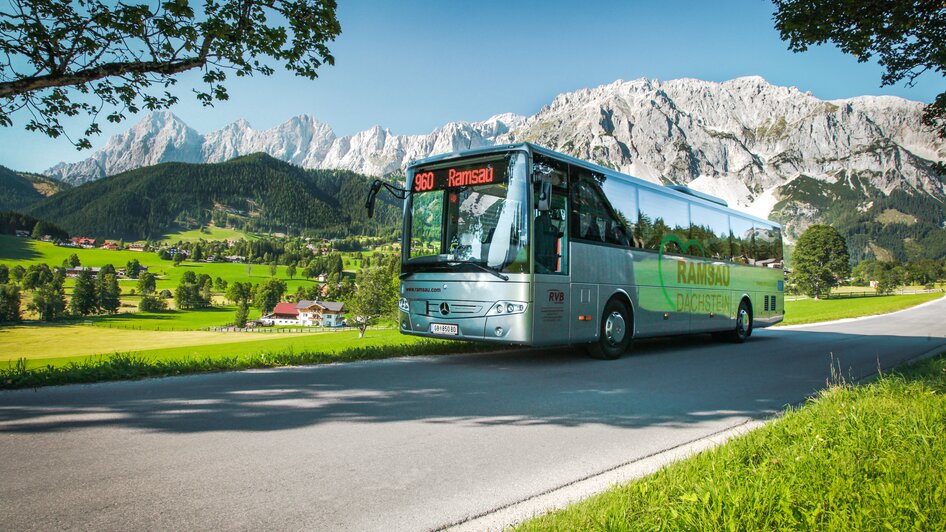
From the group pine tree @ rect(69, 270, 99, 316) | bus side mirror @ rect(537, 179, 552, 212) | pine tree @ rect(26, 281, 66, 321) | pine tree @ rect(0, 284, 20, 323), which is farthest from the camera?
pine tree @ rect(69, 270, 99, 316)

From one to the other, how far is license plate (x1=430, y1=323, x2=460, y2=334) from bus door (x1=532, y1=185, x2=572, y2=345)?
4.46 ft

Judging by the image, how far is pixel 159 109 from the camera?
35.3 feet

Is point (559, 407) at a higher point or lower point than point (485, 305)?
lower

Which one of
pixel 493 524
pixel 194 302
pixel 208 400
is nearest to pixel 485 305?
pixel 208 400

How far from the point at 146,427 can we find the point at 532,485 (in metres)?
3.34

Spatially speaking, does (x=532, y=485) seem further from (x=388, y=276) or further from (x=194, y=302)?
(x=194, y=302)

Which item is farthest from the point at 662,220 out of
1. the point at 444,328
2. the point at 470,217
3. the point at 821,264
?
the point at 821,264

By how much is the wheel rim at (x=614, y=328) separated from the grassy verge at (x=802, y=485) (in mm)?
5727

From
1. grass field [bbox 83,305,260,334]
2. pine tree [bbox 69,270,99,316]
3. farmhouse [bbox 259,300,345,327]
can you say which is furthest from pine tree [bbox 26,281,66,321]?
farmhouse [bbox 259,300,345,327]

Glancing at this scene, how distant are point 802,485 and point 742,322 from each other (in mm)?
14118

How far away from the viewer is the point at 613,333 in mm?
10711

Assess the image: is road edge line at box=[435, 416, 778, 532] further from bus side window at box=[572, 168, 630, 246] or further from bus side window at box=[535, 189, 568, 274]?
bus side window at box=[572, 168, 630, 246]

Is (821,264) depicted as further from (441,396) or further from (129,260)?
(129,260)

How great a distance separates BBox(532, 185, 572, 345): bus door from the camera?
889 centimetres
